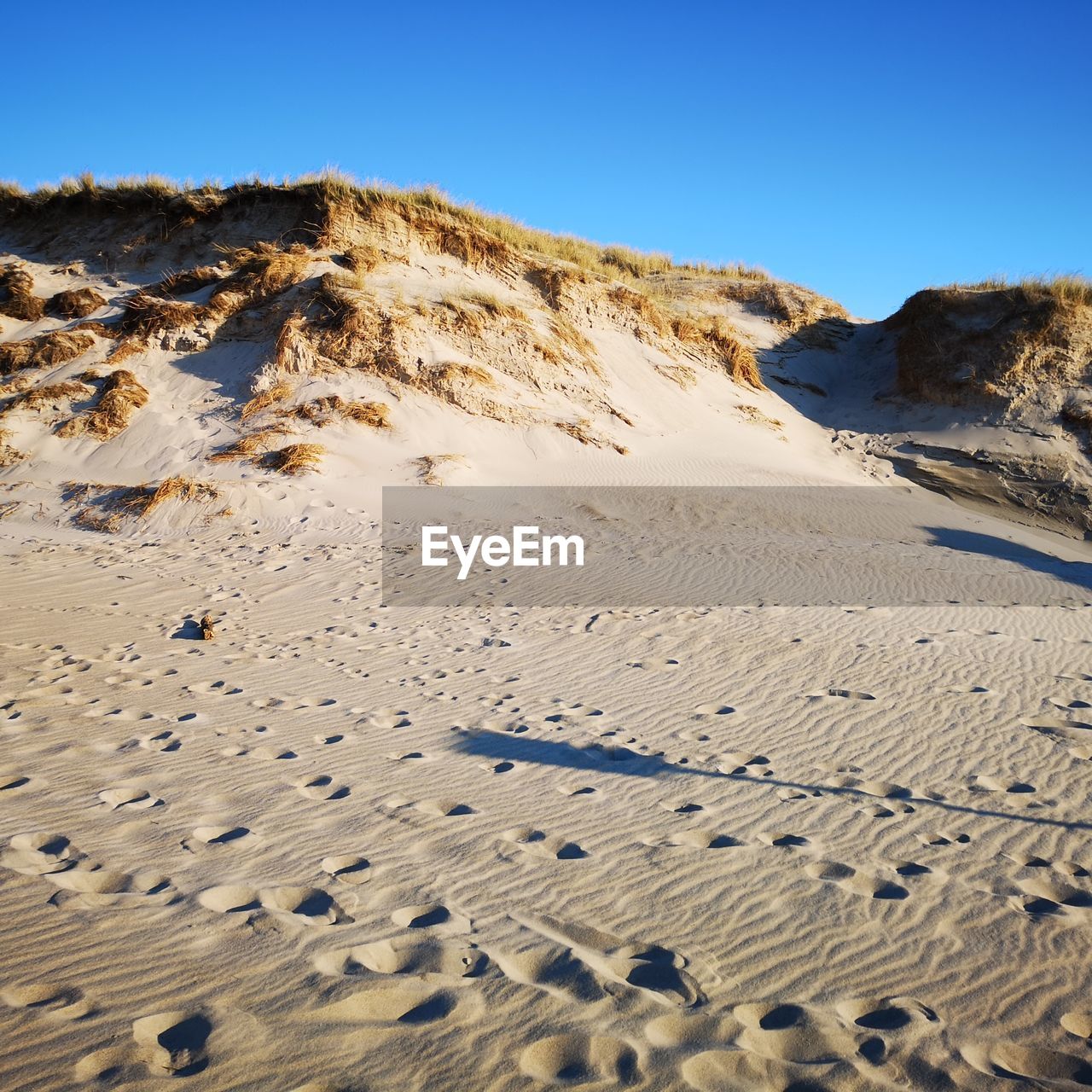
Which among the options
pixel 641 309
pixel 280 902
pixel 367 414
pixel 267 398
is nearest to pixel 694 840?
pixel 280 902

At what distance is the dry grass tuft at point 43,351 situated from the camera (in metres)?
15.4

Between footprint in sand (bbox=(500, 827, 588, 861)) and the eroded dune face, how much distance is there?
0.08ft

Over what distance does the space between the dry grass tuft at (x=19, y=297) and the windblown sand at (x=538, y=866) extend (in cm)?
1339

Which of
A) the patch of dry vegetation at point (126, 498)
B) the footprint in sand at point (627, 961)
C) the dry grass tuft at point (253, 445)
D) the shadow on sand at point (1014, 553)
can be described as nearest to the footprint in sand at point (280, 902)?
the footprint in sand at point (627, 961)

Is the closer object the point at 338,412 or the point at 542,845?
the point at 542,845

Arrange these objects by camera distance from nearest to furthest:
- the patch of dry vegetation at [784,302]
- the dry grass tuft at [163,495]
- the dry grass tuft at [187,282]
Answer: the dry grass tuft at [163,495] → the dry grass tuft at [187,282] → the patch of dry vegetation at [784,302]

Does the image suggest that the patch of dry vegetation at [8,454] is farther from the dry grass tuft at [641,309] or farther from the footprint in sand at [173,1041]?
the dry grass tuft at [641,309]

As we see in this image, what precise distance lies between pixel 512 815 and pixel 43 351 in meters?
16.1

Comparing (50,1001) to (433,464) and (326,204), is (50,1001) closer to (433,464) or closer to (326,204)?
(433,464)

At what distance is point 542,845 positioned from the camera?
375 cm

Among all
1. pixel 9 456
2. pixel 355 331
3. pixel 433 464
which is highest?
pixel 355 331

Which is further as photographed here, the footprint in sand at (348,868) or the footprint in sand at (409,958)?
the footprint in sand at (348,868)

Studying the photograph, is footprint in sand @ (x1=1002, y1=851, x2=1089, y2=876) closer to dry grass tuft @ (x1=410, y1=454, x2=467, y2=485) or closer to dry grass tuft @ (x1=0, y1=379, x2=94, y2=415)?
dry grass tuft @ (x1=410, y1=454, x2=467, y2=485)

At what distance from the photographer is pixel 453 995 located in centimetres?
264
